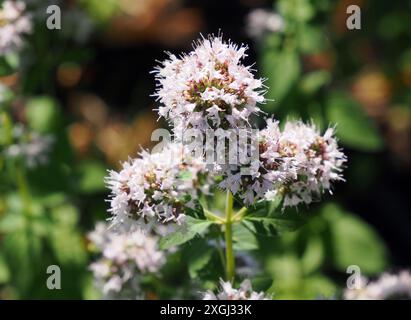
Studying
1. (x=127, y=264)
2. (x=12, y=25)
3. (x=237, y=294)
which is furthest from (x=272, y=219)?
(x=12, y=25)

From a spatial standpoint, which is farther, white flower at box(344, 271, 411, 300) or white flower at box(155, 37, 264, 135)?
white flower at box(344, 271, 411, 300)

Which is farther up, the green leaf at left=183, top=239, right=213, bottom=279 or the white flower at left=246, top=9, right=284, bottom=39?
the white flower at left=246, top=9, right=284, bottom=39

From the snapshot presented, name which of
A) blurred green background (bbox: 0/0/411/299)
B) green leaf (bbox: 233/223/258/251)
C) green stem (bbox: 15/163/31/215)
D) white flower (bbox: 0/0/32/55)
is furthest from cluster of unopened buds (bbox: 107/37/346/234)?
green stem (bbox: 15/163/31/215)

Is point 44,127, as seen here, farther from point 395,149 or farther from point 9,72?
point 395,149

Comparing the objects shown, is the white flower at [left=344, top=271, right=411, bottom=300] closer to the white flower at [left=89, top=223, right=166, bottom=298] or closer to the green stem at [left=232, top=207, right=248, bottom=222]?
the green stem at [left=232, top=207, right=248, bottom=222]

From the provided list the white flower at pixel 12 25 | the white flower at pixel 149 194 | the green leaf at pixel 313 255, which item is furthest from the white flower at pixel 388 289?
the white flower at pixel 12 25

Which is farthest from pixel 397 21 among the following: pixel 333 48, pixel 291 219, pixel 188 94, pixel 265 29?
pixel 188 94

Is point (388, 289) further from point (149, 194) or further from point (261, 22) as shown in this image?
point (261, 22)
